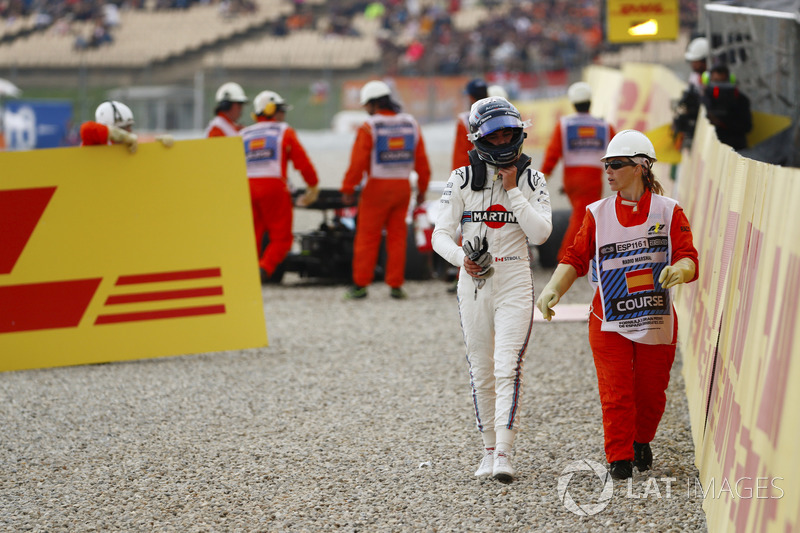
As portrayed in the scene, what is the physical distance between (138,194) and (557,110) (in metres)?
21.9

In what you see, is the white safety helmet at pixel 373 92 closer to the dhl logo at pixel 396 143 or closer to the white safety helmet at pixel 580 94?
the dhl logo at pixel 396 143

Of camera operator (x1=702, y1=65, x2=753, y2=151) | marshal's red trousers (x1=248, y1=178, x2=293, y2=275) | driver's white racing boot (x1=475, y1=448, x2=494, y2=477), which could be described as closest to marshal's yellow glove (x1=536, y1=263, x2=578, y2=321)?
driver's white racing boot (x1=475, y1=448, x2=494, y2=477)

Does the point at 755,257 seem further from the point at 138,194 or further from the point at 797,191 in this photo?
the point at 138,194

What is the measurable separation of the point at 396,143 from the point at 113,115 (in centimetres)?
304

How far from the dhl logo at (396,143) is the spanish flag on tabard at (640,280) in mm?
5849

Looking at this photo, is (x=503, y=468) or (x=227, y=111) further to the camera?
(x=227, y=111)

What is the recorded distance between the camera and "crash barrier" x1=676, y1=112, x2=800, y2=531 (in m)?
3.16

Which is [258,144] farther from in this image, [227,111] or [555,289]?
[555,289]

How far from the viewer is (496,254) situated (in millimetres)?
5020

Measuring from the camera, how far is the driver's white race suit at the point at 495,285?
493 centimetres

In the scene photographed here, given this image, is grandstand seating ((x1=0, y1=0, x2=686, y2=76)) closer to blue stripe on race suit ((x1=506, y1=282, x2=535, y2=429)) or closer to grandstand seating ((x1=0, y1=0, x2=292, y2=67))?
grandstand seating ((x1=0, y1=0, x2=292, y2=67))

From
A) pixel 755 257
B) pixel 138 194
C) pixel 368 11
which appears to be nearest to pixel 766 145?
pixel 138 194

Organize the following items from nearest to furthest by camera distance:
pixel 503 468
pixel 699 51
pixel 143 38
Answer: pixel 503 468 → pixel 699 51 → pixel 143 38

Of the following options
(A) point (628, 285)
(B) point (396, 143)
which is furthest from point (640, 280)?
(B) point (396, 143)
